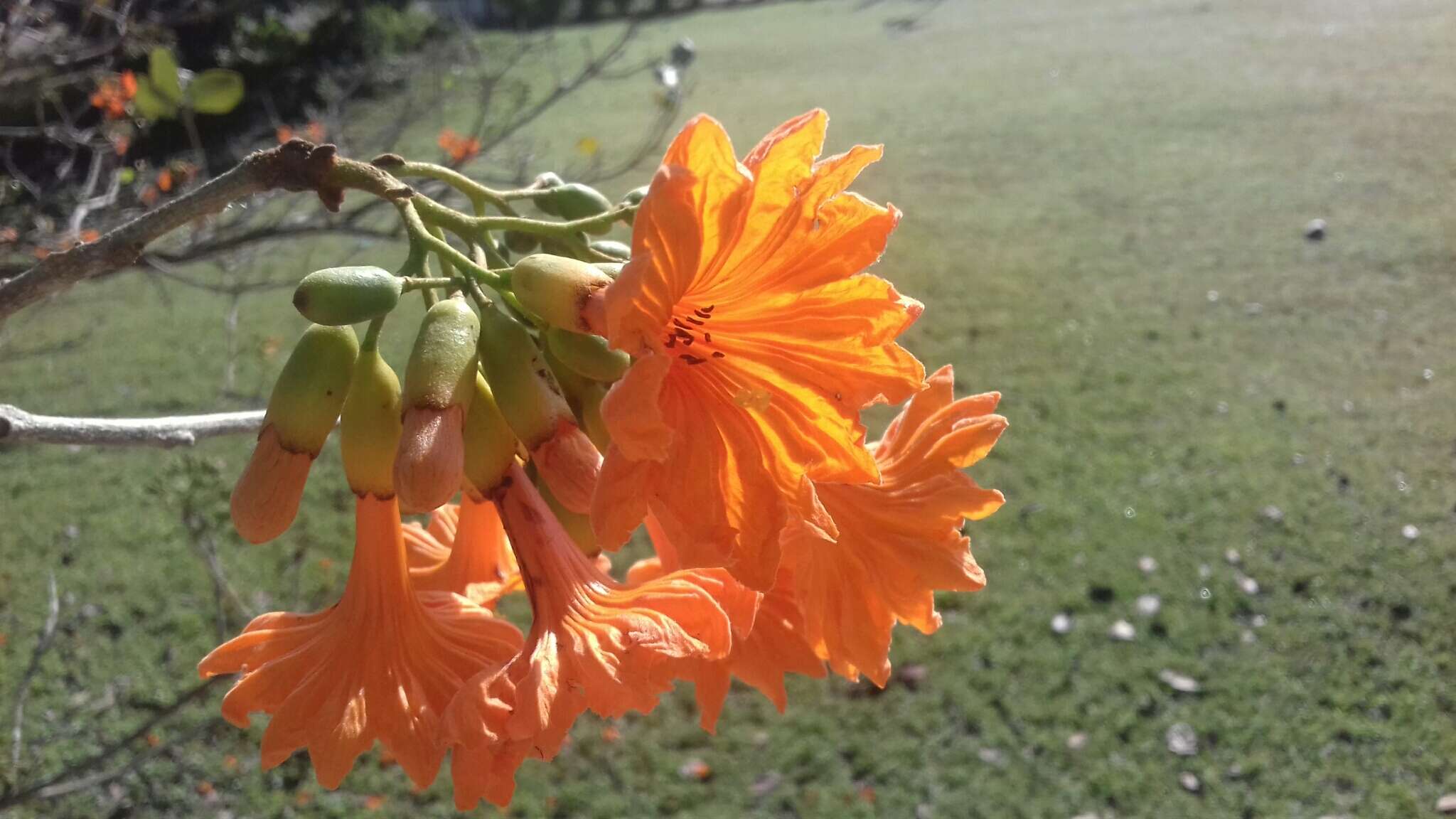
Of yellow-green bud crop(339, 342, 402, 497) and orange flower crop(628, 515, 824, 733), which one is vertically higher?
yellow-green bud crop(339, 342, 402, 497)

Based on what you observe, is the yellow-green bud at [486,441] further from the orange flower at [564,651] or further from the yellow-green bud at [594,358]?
the yellow-green bud at [594,358]

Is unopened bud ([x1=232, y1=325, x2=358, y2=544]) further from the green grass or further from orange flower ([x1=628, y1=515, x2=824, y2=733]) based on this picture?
the green grass

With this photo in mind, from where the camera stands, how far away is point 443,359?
1.10m

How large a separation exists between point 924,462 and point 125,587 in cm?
539

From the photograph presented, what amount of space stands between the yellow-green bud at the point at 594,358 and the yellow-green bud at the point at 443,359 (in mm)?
109

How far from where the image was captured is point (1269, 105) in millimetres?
12375

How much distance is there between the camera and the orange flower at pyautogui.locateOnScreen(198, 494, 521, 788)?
113 cm

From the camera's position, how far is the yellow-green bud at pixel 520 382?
114 cm

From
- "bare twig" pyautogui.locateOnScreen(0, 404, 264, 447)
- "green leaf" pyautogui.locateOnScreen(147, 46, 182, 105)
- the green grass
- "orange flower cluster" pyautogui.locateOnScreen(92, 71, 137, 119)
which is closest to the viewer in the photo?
"bare twig" pyautogui.locateOnScreen(0, 404, 264, 447)

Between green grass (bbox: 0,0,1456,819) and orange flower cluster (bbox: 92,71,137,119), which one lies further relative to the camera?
orange flower cluster (bbox: 92,71,137,119)

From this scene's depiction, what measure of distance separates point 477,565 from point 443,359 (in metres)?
0.48

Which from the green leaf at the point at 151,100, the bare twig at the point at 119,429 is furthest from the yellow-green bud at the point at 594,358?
the green leaf at the point at 151,100

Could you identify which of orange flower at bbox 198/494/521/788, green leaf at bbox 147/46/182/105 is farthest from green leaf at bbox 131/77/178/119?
orange flower at bbox 198/494/521/788

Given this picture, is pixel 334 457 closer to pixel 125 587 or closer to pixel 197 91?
pixel 125 587
